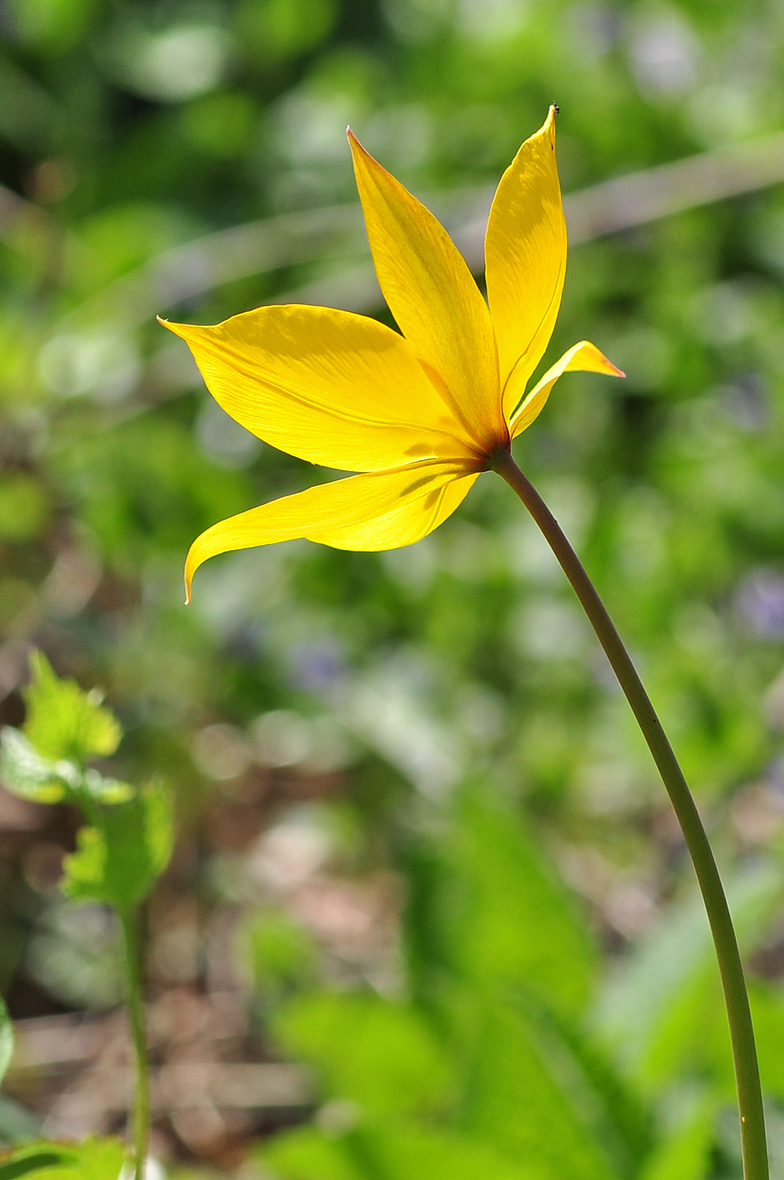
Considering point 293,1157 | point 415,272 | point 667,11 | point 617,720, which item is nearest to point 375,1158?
point 293,1157

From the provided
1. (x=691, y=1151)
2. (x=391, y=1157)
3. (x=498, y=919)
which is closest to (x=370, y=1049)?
(x=498, y=919)

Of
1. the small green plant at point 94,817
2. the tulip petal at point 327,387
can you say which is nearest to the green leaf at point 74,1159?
the small green plant at point 94,817

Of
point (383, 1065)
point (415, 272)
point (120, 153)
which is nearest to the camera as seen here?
point (415, 272)

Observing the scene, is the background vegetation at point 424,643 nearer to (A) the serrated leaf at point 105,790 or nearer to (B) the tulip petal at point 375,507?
(A) the serrated leaf at point 105,790

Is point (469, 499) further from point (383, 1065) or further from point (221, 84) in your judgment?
point (221, 84)

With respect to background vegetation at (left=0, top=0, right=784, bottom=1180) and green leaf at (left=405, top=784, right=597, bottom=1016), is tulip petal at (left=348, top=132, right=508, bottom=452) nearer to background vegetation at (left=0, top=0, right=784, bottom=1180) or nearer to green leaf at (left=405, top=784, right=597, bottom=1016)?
background vegetation at (left=0, top=0, right=784, bottom=1180)
